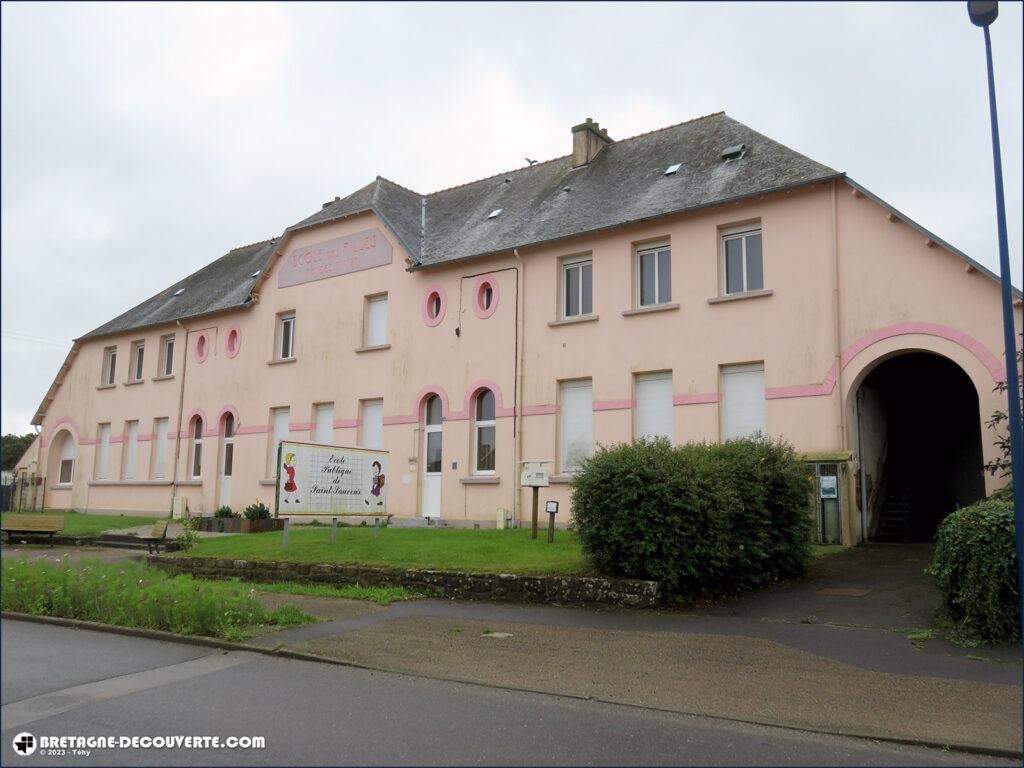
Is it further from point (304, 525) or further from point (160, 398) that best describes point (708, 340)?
point (160, 398)

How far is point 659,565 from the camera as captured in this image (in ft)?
37.7

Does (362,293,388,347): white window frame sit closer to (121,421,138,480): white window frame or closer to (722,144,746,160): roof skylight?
(722,144,746,160): roof skylight

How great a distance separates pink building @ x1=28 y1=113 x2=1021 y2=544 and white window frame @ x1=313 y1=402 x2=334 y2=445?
0.08 meters

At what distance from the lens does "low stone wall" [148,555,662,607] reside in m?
11.6

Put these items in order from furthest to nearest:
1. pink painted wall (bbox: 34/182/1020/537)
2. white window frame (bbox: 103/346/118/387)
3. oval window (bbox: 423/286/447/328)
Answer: white window frame (bbox: 103/346/118/387)
oval window (bbox: 423/286/447/328)
pink painted wall (bbox: 34/182/1020/537)

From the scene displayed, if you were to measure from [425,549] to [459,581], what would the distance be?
8.28 ft

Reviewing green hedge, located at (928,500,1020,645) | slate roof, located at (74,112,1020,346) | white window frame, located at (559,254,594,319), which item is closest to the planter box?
slate roof, located at (74,112,1020,346)

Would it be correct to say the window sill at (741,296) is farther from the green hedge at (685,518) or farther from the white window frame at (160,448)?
the white window frame at (160,448)

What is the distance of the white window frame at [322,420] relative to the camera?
25.2 metres

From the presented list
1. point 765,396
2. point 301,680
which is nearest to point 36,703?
point 301,680

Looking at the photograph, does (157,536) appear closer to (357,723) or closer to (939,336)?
(357,723)

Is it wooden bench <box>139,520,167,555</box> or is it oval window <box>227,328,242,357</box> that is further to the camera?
oval window <box>227,328,242,357</box>

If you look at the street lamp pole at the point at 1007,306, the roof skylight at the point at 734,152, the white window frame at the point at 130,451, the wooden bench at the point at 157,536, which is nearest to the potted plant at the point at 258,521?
the wooden bench at the point at 157,536

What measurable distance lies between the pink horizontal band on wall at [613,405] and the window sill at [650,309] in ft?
6.69
